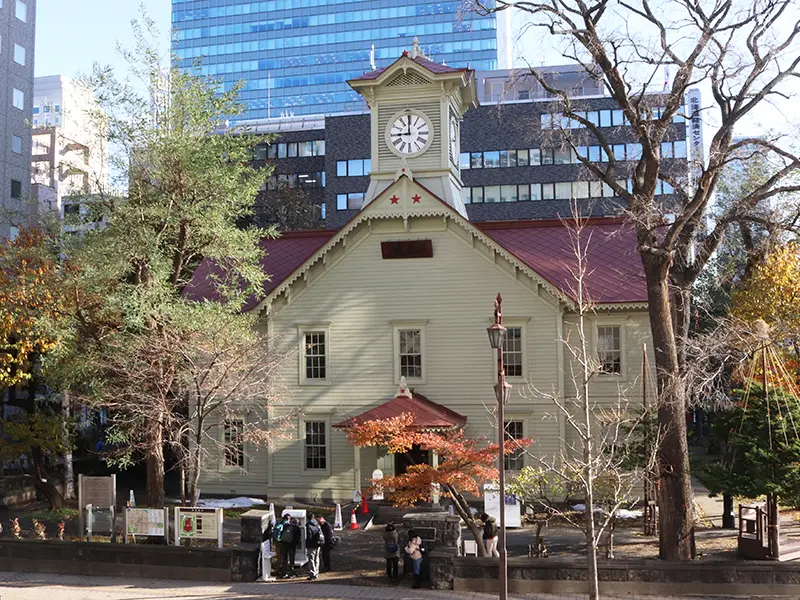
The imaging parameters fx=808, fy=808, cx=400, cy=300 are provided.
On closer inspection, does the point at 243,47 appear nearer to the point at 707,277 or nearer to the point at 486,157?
the point at 486,157

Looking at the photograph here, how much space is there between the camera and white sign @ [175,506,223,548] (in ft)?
65.0

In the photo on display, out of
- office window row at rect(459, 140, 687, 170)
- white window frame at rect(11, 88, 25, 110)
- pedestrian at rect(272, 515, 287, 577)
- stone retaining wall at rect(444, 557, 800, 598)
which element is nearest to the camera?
stone retaining wall at rect(444, 557, 800, 598)

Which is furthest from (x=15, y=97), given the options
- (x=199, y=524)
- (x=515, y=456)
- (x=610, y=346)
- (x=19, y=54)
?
(x=199, y=524)

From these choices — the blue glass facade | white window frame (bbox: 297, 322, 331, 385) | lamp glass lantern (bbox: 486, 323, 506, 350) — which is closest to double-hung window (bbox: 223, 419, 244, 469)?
white window frame (bbox: 297, 322, 331, 385)

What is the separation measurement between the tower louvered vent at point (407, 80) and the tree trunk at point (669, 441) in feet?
51.7

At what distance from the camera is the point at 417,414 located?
89.6ft

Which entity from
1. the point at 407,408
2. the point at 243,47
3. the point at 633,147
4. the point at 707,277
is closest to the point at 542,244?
the point at 407,408

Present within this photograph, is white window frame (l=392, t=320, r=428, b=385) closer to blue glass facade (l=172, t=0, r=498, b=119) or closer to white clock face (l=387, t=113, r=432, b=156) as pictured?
white clock face (l=387, t=113, r=432, b=156)

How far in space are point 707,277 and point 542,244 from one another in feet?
73.5

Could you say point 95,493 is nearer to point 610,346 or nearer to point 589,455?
point 589,455

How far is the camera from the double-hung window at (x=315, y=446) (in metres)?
30.2

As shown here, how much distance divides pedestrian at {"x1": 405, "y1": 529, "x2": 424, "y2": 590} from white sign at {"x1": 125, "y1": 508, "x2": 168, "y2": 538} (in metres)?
6.27

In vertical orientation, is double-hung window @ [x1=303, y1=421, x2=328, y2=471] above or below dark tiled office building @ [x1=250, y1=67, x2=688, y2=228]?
below

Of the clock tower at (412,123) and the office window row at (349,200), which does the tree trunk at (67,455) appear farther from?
the office window row at (349,200)
